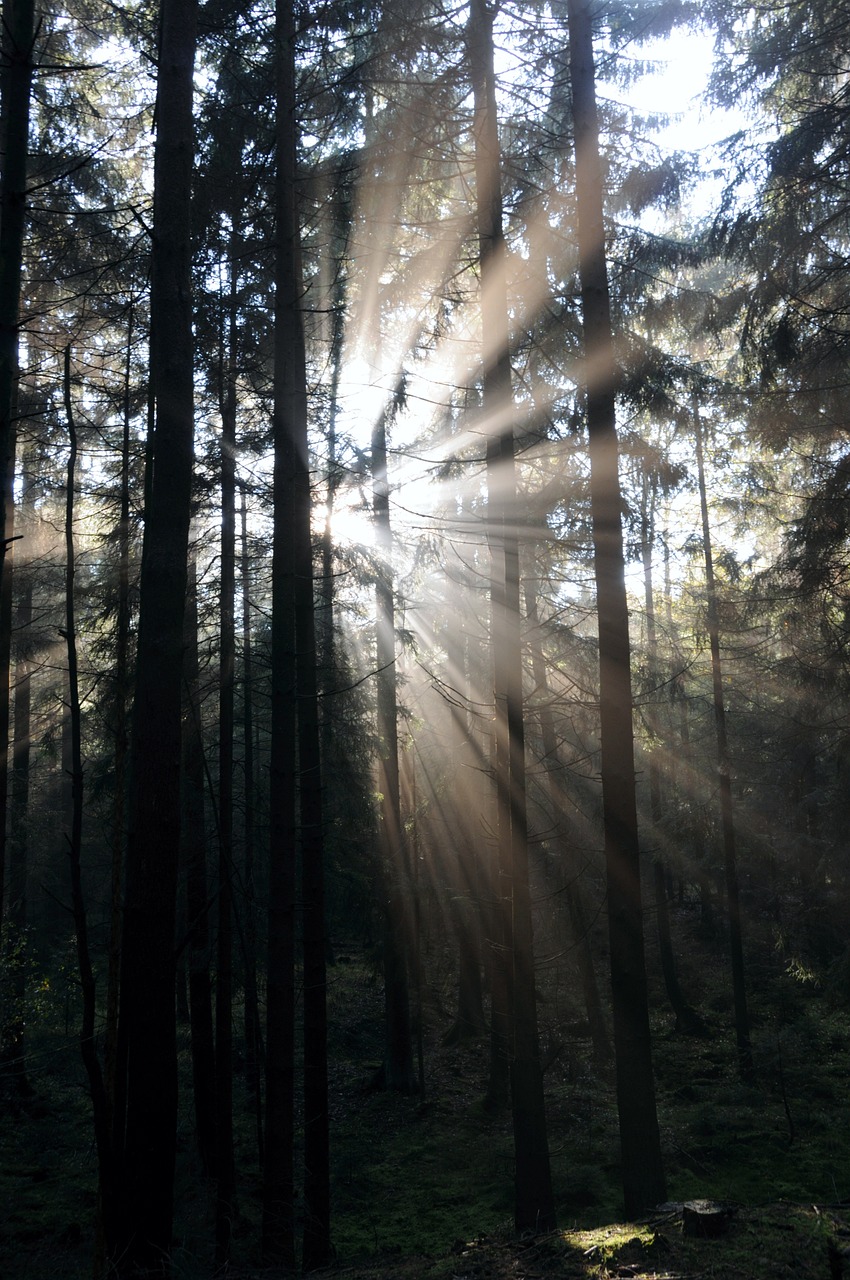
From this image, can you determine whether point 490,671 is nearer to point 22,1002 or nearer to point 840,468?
point 840,468

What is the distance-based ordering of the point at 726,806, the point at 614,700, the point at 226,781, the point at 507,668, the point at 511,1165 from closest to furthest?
1. the point at 614,700
2. the point at 507,668
3. the point at 226,781
4. the point at 511,1165
5. the point at 726,806

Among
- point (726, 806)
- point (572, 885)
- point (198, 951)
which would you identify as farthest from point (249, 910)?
point (726, 806)

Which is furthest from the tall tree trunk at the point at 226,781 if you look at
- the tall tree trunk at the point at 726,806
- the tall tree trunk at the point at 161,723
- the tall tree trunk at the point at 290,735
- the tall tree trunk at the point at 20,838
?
the tall tree trunk at the point at 726,806

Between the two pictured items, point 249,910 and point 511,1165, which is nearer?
point 249,910

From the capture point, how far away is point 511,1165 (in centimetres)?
1295

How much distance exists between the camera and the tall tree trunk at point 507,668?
8.05m

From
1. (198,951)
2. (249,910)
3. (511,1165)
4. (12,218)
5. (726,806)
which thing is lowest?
(511,1165)

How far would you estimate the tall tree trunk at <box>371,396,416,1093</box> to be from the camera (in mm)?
16703

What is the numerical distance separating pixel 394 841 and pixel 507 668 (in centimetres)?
1017

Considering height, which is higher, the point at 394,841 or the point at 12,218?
the point at 12,218

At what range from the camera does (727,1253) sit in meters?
4.45

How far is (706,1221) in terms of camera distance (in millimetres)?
4805

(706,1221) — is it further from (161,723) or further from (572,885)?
(572,885)

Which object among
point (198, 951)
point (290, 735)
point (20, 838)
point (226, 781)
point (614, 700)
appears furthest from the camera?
point (20, 838)
